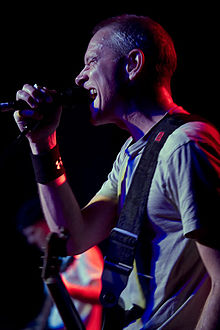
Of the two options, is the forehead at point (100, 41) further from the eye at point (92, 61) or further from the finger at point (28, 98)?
the finger at point (28, 98)

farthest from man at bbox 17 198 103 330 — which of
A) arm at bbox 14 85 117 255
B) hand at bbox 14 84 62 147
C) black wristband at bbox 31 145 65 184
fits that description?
hand at bbox 14 84 62 147

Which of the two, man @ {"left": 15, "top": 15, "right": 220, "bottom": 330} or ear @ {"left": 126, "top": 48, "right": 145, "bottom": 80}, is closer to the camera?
man @ {"left": 15, "top": 15, "right": 220, "bottom": 330}

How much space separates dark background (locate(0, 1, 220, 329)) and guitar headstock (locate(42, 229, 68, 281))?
4.20 ft

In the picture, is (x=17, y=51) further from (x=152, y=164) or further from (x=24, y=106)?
(x=152, y=164)

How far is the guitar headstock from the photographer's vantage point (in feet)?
3.49

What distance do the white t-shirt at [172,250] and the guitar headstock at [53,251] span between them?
1.32 ft

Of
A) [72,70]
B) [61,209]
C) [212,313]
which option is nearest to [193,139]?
[212,313]

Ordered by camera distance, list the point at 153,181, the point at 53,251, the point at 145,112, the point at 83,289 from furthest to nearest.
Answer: the point at 83,289 → the point at 145,112 → the point at 153,181 → the point at 53,251

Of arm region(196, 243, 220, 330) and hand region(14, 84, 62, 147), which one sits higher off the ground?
hand region(14, 84, 62, 147)

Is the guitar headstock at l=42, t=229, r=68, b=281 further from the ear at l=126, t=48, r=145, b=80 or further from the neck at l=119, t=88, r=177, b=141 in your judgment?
the ear at l=126, t=48, r=145, b=80

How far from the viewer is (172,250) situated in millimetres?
1329

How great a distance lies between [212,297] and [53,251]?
52 cm

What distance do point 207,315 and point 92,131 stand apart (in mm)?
2530

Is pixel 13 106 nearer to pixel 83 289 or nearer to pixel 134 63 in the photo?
pixel 134 63
